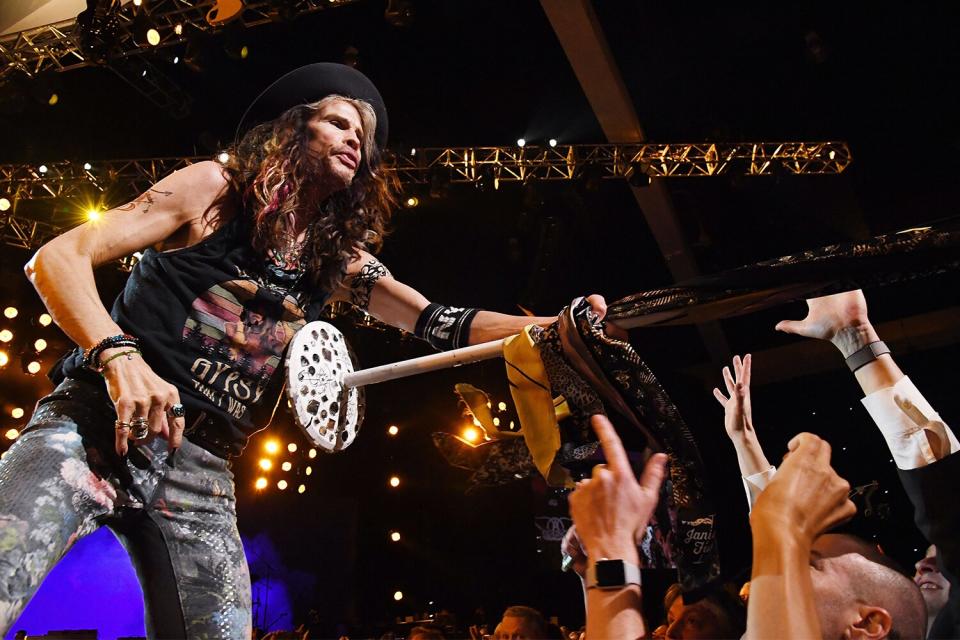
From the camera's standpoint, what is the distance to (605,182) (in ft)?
30.1

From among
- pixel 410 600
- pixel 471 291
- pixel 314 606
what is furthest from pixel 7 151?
pixel 410 600

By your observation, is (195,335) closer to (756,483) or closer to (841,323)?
(756,483)

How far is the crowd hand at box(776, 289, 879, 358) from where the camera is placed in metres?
2.23

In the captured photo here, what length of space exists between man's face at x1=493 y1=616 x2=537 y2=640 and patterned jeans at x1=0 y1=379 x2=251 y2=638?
3.92 metres

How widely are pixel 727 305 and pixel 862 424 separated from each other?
441 inches

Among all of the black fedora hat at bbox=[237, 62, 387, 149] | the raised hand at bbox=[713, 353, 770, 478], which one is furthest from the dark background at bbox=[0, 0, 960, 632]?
the black fedora hat at bbox=[237, 62, 387, 149]

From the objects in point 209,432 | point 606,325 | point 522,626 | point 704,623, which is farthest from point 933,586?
point 522,626

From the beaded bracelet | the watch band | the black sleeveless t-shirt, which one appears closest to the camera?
the beaded bracelet

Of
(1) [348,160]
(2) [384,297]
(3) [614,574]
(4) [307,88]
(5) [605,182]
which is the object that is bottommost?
(3) [614,574]

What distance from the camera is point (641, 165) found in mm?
8211

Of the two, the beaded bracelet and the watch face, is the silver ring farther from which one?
the watch face

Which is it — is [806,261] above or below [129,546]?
above

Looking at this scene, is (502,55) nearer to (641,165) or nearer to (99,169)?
(641,165)

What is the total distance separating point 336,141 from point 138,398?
Answer: 102cm
